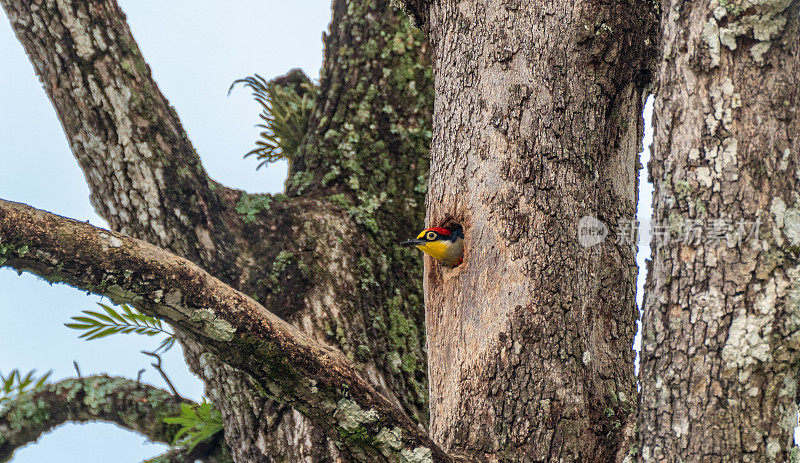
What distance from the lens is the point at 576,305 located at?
2178mm

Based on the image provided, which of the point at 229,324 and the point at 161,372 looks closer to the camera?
the point at 229,324

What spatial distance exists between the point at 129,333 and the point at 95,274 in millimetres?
1471

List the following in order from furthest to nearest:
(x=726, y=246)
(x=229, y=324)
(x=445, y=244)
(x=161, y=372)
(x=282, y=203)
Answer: (x=282, y=203) → (x=161, y=372) → (x=445, y=244) → (x=229, y=324) → (x=726, y=246)

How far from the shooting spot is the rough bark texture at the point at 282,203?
9.65 ft

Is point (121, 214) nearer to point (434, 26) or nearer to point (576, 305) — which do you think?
point (434, 26)

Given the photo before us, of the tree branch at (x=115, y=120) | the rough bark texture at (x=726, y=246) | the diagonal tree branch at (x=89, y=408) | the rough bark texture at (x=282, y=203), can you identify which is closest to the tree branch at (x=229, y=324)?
the rough bark texture at (x=726, y=246)

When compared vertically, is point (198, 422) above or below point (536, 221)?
below

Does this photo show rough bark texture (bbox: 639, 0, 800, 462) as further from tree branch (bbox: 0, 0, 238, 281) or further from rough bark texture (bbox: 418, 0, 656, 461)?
tree branch (bbox: 0, 0, 238, 281)

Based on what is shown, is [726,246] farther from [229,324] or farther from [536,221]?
[229,324]

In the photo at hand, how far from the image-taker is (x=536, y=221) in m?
2.22

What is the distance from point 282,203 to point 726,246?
2.37 m

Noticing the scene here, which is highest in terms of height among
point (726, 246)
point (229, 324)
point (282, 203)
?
point (282, 203)

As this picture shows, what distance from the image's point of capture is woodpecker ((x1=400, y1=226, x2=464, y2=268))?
2.43m

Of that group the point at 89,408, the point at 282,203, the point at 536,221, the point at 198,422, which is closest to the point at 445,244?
the point at 536,221
